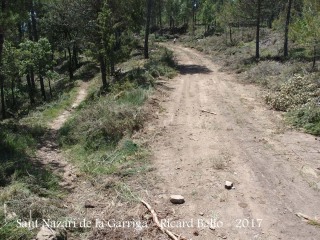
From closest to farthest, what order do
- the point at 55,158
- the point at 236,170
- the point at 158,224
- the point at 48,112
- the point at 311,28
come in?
the point at 158,224, the point at 236,170, the point at 55,158, the point at 311,28, the point at 48,112

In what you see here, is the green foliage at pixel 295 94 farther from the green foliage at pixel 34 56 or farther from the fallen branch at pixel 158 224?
the green foliage at pixel 34 56

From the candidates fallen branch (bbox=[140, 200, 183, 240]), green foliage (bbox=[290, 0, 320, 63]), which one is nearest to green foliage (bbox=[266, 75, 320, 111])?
green foliage (bbox=[290, 0, 320, 63])

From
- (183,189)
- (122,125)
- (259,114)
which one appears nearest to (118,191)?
(183,189)

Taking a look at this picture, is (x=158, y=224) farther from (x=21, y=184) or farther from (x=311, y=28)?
(x=311, y=28)

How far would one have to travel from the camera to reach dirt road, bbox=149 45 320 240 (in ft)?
22.7

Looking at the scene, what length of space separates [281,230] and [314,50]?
56.4ft

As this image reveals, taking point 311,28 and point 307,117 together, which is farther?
point 311,28

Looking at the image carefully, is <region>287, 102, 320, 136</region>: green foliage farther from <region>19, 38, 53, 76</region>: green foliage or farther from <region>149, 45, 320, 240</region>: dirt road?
<region>19, 38, 53, 76</region>: green foliage

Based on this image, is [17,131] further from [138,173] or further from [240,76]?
[240,76]

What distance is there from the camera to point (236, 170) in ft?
30.0

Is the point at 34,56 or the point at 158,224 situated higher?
the point at 34,56

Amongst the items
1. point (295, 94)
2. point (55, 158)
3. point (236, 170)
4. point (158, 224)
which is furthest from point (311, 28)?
point (158, 224)

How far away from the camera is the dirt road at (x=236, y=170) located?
6.91 m

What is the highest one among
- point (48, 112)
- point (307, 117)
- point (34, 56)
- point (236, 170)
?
point (34, 56)
